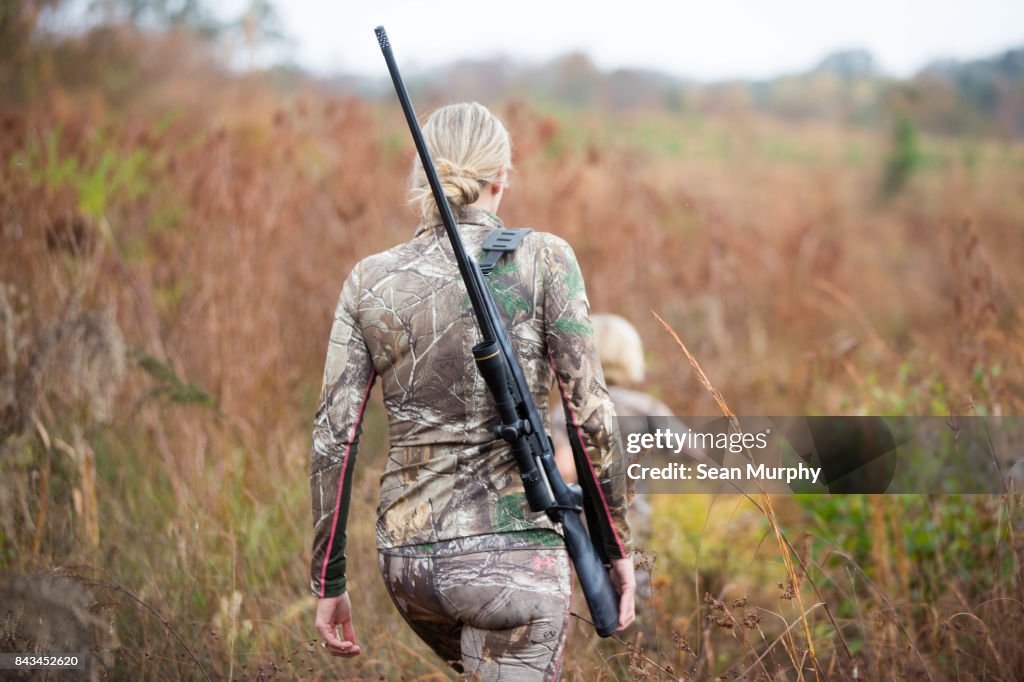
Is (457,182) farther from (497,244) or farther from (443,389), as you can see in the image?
(443,389)

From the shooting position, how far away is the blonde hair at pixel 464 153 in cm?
209

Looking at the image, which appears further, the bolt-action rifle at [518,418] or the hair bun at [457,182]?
the hair bun at [457,182]

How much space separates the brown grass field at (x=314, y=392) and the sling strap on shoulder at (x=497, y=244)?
92cm

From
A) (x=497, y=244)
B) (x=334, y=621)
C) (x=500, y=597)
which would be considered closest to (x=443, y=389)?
(x=497, y=244)

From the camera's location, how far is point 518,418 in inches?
77.2

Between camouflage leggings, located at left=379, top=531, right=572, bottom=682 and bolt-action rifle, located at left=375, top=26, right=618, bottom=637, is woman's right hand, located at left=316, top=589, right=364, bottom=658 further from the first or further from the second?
bolt-action rifle, located at left=375, top=26, right=618, bottom=637

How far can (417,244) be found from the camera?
6.91 feet

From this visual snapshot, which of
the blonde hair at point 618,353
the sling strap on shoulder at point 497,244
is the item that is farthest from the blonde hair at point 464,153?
the blonde hair at point 618,353

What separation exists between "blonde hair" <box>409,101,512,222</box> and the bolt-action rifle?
8 cm

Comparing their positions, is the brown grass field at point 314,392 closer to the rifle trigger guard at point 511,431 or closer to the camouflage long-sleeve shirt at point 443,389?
the camouflage long-sleeve shirt at point 443,389

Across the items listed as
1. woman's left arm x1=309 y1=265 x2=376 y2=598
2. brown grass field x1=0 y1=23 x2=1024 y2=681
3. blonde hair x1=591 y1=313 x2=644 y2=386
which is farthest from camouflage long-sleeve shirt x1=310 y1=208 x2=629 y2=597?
blonde hair x1=591 y1=313 x2=644 y2=386

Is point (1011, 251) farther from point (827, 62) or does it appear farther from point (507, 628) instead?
point (827, 62)

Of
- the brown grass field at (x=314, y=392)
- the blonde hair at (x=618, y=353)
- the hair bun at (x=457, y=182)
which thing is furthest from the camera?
the blonde hair at (x=618, y=353)

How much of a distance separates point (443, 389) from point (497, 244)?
0.34 m
